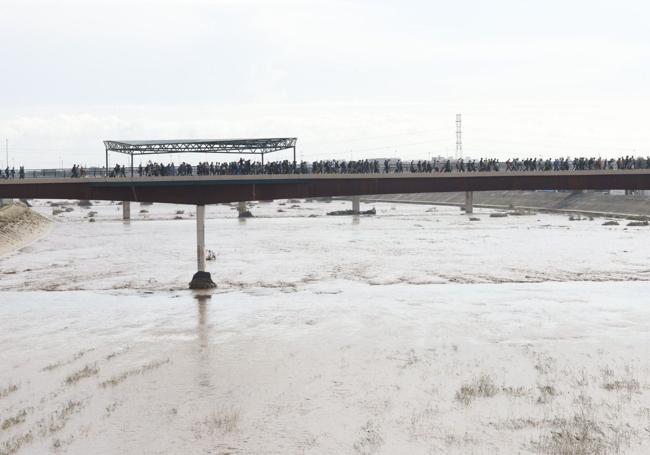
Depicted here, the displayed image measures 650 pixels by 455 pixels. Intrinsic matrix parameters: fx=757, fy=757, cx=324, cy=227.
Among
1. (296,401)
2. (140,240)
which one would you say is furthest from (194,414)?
(140,240)

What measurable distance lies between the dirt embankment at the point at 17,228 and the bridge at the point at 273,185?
27.3 m

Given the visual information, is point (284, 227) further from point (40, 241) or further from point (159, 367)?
point (159, 367)

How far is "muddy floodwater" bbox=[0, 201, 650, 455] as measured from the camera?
19.9 metres

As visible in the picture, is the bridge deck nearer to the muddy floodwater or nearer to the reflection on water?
the muddy floodwater

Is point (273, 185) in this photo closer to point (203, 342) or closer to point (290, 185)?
point (290, 185)

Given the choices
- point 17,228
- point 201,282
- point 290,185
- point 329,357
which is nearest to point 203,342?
point 329,357

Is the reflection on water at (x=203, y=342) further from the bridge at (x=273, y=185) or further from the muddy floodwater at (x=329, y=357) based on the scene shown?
the bridge at (x=273, y=185)

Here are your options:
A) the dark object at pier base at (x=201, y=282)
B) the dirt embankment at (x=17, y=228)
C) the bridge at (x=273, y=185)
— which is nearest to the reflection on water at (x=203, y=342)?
the dark object at pier base at (x=201, y=282)

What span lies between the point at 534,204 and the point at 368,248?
81.1 metres

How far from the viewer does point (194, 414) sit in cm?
2158

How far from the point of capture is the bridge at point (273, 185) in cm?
4516

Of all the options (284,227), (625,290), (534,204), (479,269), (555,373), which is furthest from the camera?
(534,204)

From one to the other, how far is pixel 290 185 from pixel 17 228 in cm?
5011

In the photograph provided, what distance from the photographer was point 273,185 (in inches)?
1887
